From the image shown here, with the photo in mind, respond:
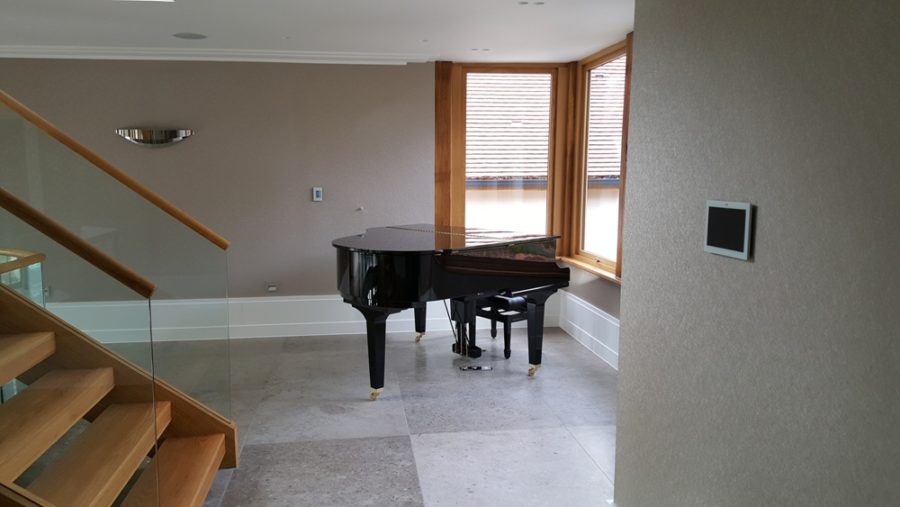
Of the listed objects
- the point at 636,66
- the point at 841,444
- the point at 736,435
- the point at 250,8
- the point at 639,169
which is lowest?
the point at 736,435

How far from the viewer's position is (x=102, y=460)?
2.46 meters

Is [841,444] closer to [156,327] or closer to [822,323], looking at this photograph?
[822,323]

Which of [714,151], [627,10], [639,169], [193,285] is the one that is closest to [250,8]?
[193,285]

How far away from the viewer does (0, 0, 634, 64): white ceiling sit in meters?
3.74

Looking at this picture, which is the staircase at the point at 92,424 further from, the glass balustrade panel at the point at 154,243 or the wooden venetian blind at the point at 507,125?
the wooden venetian blind at the point at 507,125

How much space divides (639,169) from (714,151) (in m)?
0.44

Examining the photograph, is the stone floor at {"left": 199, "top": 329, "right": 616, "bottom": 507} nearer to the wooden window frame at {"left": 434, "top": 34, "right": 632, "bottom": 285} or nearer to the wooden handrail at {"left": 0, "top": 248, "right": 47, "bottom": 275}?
the wooden window frame at {"left": 434, "top": 34, "right": 632, "bottom": 285}

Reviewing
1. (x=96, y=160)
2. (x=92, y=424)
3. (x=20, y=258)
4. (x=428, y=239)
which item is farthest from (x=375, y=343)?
(x=20, y=258)

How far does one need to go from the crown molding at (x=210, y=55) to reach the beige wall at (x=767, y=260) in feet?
11.7

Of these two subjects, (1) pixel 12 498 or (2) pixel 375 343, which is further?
(2) pixel 375 343

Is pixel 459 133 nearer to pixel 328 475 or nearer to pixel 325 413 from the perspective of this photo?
pixel 325 413

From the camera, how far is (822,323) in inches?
60.0

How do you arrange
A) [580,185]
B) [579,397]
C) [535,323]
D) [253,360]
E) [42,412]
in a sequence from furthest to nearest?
[580,185], [253,360], [535,323], [579,397], [42,412]

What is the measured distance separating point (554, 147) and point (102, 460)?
456cm
